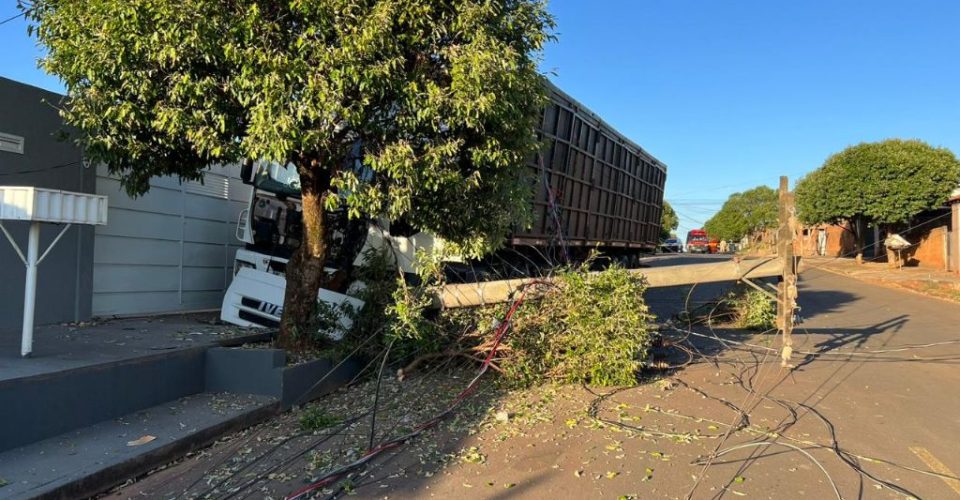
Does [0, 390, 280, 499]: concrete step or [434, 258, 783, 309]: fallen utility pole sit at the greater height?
[434, 258, 783, 309]: fallen utility pole

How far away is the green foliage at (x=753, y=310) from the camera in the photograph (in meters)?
12.1

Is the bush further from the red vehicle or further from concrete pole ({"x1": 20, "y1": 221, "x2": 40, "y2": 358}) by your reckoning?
the red vehicle

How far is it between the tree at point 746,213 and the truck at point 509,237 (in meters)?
57.9

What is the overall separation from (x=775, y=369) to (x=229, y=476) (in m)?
7.02

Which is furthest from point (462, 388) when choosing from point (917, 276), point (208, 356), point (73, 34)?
point (917, 276)

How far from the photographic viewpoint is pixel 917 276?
2352 centimetres

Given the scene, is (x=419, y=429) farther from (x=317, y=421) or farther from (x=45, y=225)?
(x=45, y=225)

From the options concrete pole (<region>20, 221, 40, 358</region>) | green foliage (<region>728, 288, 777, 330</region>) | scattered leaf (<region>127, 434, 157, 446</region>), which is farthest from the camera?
green foliage (<region>728, 288, 777, 330</region>)

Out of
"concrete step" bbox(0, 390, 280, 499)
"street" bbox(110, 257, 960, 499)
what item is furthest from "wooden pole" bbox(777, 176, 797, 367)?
"concrete step" bbox(0, 390, 280, 499)

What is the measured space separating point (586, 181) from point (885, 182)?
21.0 metres

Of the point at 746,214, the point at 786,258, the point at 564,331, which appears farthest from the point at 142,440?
the point at 746,214

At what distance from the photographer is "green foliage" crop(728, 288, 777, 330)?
39.6 feet

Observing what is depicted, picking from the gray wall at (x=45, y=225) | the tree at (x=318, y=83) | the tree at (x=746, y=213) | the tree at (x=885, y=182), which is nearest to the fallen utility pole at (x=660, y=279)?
the tree at (x=318, y=83)

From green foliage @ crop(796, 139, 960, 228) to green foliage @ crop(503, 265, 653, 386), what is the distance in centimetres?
2454
